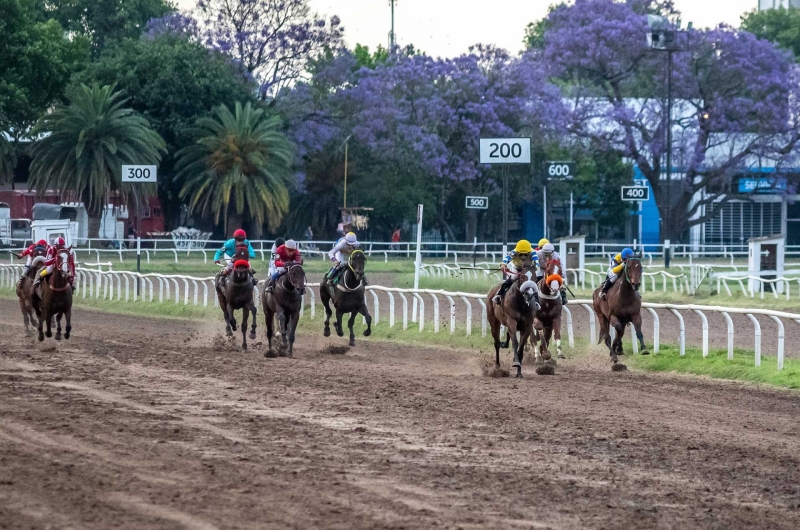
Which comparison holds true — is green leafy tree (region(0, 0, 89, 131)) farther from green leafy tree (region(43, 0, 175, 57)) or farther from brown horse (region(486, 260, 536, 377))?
brown horse (region(486, 260, 536, 377))

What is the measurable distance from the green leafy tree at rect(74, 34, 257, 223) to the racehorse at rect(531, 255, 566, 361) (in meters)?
38.1

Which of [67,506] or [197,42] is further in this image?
[197,42]

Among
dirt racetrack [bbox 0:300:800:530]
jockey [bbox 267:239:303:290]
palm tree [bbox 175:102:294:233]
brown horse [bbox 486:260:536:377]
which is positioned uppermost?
palm tree [bbox 175:102:294:233]

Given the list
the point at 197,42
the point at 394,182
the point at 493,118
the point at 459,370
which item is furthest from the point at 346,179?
the point at 459,370

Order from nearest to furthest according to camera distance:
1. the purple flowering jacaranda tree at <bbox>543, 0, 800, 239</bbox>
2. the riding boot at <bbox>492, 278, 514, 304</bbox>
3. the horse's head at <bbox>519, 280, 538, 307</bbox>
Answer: the horse's head at <bbox>519, 280, 538, 307</bbox>
the riding boot at <bbox>492, 278, 514, 304</bbox>
the purple flowering jacaranda tree at <bbox>543, 0, 800, 239</bbox>

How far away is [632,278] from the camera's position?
52.0 ft

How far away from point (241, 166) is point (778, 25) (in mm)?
40760

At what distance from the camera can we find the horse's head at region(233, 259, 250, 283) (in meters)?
18.5

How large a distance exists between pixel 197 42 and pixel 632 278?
4318 centimetres

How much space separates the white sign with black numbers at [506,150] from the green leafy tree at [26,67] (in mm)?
33278

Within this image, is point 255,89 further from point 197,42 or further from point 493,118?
point 493,118

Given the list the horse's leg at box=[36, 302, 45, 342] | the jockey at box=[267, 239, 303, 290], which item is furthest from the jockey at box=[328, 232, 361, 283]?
the horse's leg at box=[36, 302, 45, 342]

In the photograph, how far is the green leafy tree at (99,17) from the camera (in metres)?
71.2

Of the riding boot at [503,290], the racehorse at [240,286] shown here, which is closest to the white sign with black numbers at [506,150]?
the racehorse at [240,286]
